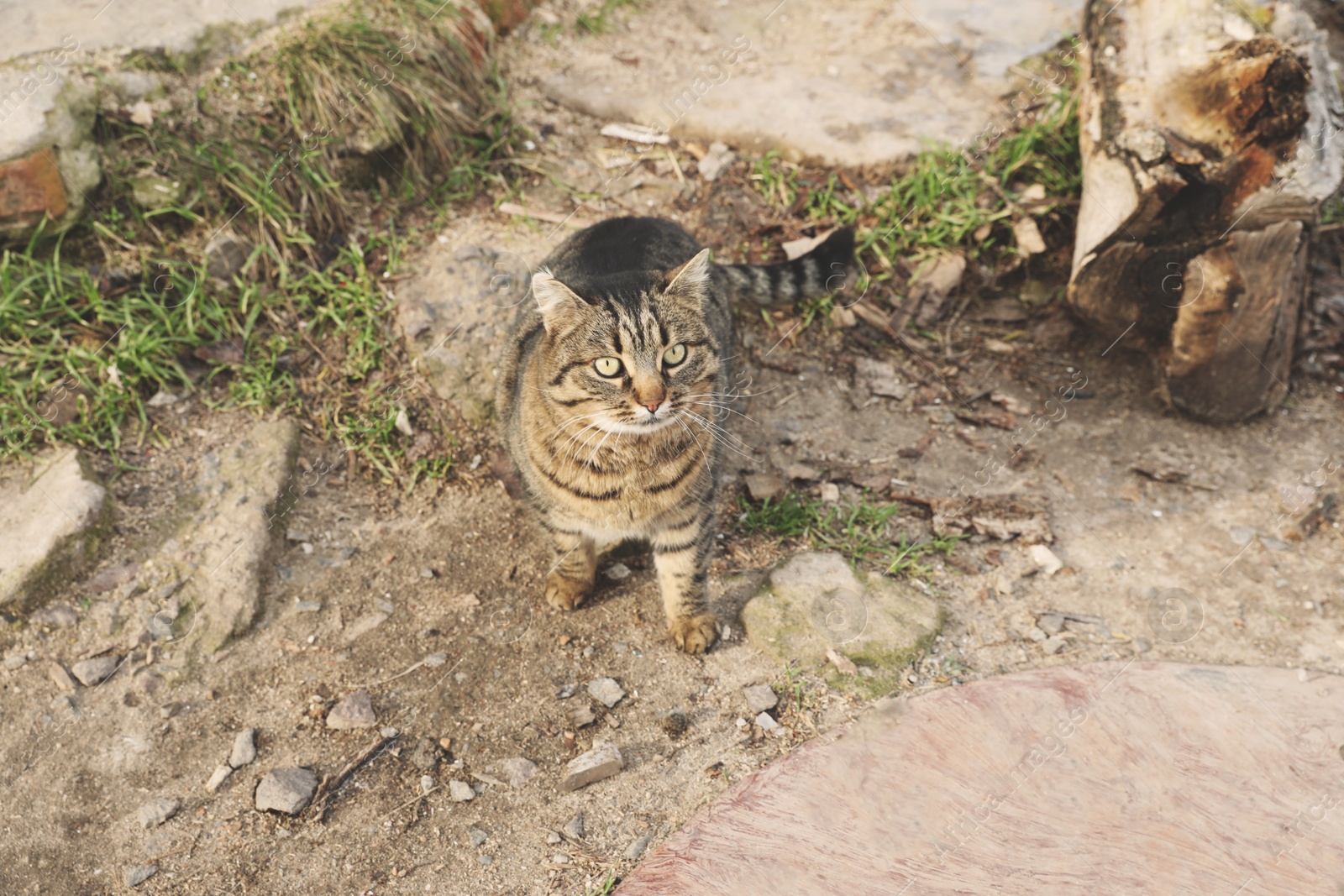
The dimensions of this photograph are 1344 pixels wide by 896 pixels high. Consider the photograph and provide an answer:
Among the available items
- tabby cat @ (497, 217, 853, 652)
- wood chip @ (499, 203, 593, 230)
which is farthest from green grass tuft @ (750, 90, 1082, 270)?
tabby cat @ (497, 217, 853, 652)

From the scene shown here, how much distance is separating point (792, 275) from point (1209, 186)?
1.57 meters

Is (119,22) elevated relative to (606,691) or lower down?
elevated

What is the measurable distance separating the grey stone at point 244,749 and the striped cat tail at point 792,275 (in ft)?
7.60

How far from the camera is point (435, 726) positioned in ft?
9.37

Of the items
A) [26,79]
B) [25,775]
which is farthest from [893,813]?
[26,79]

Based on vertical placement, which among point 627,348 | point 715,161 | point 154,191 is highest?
point 154,191

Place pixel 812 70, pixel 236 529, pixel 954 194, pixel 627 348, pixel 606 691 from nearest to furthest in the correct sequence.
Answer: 1. pixel 627 348
2. pixel 606 691
3. pixel 236 529
4. pixel 954 194
5. pixel 812 70

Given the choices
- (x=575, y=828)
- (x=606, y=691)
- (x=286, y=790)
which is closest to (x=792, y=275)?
(x=606, y=691)

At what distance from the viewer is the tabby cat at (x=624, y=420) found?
2709 mm

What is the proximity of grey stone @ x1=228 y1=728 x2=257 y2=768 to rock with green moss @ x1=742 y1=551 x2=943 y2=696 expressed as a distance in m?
1.54

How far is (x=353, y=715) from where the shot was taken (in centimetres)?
287

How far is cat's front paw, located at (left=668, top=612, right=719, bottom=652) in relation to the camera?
9.94ft

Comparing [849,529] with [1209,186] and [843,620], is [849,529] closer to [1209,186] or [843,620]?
[843,620]

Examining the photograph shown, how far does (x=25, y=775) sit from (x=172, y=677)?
0.45m
